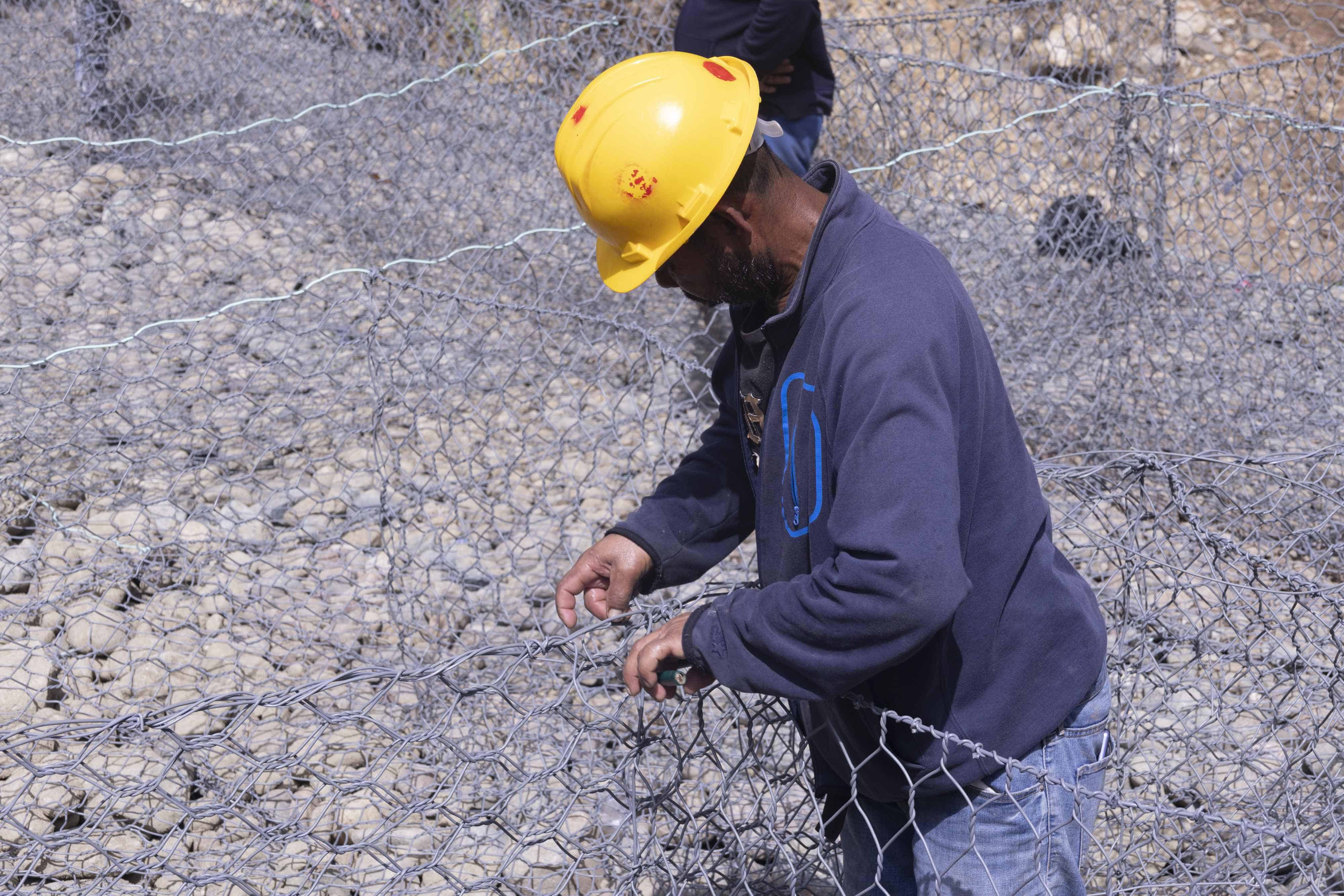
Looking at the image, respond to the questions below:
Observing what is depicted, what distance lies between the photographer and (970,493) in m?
1.23

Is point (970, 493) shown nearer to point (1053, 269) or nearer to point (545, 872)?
point (545, 872)

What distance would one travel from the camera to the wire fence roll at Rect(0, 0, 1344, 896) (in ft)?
6.16

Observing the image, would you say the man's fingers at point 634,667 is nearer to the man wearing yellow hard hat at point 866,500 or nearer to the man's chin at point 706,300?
the man wearing yellow hard hat at point 866,500

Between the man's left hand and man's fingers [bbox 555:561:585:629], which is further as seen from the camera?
man's fingers [bbox 555:561:585:629]

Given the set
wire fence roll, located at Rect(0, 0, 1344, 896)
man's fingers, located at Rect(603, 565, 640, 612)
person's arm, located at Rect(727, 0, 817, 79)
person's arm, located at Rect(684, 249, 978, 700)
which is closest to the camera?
person's arm, located at Rect(684, 249, 978, 700)

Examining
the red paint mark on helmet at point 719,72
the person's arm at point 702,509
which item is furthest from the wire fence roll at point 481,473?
the red paint mark on helmet at point 719,72

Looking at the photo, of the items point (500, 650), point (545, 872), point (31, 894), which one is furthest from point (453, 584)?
point (500, 650)

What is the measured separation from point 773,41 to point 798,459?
242 cm

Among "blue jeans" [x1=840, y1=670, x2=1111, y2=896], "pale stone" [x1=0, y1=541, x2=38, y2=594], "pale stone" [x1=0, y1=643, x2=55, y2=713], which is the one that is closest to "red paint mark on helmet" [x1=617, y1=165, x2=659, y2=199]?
"blue jeans" [x1=840, y1=670, x2=1111, y2=896]

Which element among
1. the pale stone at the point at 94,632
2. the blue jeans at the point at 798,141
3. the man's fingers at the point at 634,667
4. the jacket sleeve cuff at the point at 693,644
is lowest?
the pale stone at the point at 94,632

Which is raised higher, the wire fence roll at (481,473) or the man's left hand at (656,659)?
the man's left hand at (656,659)

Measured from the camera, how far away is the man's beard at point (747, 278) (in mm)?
1286

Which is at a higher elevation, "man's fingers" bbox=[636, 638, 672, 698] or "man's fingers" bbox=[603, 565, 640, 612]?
"man's fingers" bbox=[636, 638, 672, 698]

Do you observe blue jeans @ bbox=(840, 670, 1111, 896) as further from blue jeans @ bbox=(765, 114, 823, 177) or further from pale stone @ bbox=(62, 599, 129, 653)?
blue jeans @ bbox=(765, 114, 823, 177)
